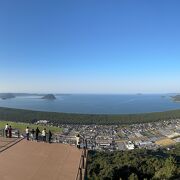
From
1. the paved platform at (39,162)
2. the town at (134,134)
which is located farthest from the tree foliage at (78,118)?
the paved platform at (39,162)

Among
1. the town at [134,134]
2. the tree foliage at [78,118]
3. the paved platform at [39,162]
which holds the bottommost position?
the town at [134,134]

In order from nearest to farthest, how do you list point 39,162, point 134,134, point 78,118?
point 39,162 → point 134,134 → point 78,118

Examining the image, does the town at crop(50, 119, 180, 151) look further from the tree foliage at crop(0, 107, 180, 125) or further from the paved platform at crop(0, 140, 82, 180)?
the paved platform at crop(0, 140, 82, 180)

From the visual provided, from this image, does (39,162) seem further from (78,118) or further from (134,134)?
(78,118)

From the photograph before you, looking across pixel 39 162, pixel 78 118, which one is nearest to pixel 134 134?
Answer: pixel 78 118

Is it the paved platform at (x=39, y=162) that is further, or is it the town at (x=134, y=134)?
the town at (x=134, y=134)

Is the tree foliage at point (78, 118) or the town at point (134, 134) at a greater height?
the tree foliage at point (78, 118)

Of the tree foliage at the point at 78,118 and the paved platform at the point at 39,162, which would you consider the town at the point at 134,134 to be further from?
the paved platform at the point at 39,162

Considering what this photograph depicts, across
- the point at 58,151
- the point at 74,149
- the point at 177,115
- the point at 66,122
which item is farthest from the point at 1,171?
the point at 177,115

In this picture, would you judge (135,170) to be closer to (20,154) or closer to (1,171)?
(20,154)
